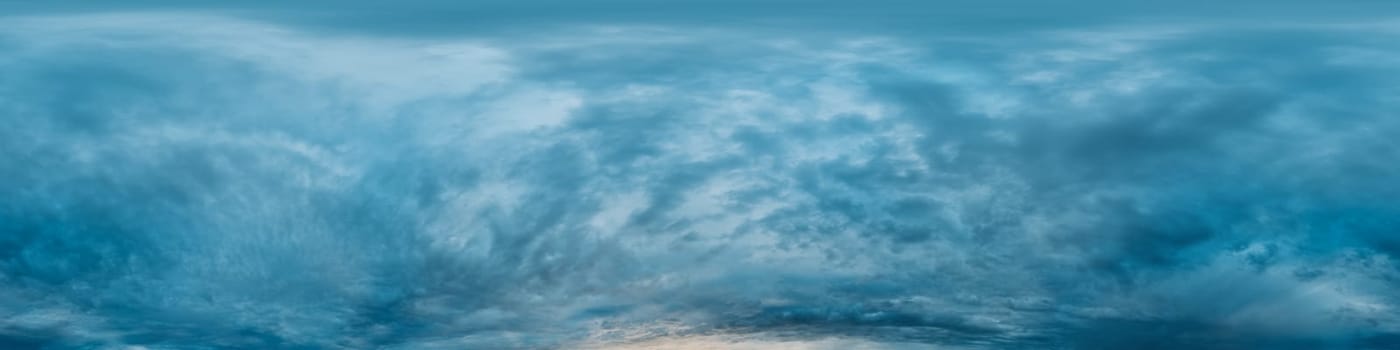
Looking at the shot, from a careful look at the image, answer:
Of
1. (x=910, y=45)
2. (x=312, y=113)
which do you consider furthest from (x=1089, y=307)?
A: (x=312, y=113)

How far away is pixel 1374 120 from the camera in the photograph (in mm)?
35656

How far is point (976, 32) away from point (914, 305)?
36.9 feet

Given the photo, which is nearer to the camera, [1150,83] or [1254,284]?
[1254,284]

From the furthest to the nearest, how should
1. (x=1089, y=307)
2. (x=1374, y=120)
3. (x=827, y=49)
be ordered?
(x=827, y=49) → (x=1374, y=120) → (x=1089, y=307)

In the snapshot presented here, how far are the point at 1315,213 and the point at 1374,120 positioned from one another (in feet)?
13.0

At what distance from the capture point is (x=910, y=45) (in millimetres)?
39688

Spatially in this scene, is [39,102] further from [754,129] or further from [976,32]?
[976,32]

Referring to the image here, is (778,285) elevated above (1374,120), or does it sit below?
below

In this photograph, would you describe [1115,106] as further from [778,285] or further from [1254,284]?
[778,285]

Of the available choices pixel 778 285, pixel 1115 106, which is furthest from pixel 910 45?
pixel 778 285

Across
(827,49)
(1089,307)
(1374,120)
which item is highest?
(827,49)

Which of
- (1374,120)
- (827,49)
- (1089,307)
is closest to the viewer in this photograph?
(1089,307)

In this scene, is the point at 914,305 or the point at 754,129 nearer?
the point at 914,305

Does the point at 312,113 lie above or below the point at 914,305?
above
